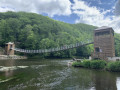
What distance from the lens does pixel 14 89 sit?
Result: 5914mm

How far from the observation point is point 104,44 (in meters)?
16.5

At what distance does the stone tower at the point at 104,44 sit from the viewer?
16.0 m

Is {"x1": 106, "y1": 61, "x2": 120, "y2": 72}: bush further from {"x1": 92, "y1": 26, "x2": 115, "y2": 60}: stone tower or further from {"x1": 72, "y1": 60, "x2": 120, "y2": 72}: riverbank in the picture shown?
{"x1": 92, "y1": 26, "x2": 115, "y2": 60}: stone tower

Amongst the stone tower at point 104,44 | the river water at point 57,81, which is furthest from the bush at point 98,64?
the river water at point 57,81

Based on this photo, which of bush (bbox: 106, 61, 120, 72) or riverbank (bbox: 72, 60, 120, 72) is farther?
riverbank (bbox: 72, 60, 120, 72)

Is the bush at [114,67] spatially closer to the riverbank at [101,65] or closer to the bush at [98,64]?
the riverbank at [101,65]

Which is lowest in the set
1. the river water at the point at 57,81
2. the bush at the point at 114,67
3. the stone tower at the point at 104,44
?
the river water at the point at 57,81

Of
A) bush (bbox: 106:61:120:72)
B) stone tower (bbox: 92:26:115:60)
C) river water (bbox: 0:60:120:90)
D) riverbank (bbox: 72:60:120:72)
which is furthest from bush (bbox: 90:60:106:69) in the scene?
river water (bbox: 0:60:120:90)

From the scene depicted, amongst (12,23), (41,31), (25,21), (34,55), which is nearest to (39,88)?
(34,55)

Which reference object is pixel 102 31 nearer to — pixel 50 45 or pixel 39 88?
pixel 39 88

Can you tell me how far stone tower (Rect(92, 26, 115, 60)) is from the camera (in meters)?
16.0

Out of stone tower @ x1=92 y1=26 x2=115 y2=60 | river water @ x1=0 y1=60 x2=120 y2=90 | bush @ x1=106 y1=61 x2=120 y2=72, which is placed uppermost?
stone tower @ x1=92 y1=26 x2=115 y2=60

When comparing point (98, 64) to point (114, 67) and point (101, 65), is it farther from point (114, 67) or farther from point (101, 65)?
point (114, 67)

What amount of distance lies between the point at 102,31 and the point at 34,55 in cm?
2877
